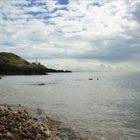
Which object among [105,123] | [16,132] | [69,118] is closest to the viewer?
[16,132]

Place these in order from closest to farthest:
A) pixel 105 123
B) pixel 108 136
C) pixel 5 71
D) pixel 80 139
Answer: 1. pixel 80 139
2. pixel 108 136
3. pixel 105 123
4. pixel 5 71

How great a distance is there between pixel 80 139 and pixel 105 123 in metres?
7.83

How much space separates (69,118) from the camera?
3278 centimetres

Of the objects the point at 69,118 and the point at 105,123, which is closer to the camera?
the point at 105,123

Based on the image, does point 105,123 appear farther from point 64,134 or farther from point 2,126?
point 2,126

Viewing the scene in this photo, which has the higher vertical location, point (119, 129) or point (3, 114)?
point (3, 114)

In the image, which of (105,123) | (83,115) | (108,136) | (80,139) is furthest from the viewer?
(83,115)

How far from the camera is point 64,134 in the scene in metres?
24.2

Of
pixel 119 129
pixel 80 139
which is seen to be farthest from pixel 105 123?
pixel 80 139

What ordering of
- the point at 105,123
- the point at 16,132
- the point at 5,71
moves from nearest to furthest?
the point at 16,132, the point at 105,123, the point at 5,71

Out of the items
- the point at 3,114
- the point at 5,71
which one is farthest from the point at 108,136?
the point at 5,71

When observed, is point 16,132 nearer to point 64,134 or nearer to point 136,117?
point 64,134

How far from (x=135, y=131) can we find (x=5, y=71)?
15476 cm

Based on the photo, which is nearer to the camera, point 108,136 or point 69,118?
point 108,136
